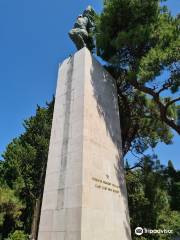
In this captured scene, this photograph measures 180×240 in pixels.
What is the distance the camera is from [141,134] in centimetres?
1569

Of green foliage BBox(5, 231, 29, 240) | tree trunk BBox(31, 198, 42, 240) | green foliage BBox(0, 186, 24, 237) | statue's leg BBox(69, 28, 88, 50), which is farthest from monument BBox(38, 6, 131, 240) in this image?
green foliage BBox(5, 231, 29, 240)

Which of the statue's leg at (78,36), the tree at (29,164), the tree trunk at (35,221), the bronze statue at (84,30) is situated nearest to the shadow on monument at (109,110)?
the statue's leg at (78,36)

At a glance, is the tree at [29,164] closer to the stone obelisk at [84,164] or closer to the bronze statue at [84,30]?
the bronze statue at [84,30]

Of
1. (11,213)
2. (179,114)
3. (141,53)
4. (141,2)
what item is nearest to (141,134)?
(179,114)

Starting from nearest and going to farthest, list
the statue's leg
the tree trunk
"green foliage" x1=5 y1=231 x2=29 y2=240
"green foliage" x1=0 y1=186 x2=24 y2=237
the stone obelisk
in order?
the stone obelisk
the statue's leg
"green foliage" x1=5 y1=231 x2=29 y2=240
"green foliage" x1=0 y1=186 x2=24 y2=237
the tree trunk

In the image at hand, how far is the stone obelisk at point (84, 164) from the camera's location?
7.25 meters

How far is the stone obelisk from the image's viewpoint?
7.25 meters

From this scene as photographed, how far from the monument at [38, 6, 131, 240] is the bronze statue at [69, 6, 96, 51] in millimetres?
951

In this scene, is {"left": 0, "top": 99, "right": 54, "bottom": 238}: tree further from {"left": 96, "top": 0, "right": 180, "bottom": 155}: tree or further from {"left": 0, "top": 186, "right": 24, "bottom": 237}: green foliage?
{"left": 96, "top": 0, "right": 180, "bottom": 155}: tree

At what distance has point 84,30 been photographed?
1167 cm

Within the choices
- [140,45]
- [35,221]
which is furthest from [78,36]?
[35,221]

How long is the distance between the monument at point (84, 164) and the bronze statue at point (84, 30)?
37.4 inches

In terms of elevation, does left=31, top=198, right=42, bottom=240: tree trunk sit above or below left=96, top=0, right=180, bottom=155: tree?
below

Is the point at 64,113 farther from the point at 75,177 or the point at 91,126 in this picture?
the point at 75,177
